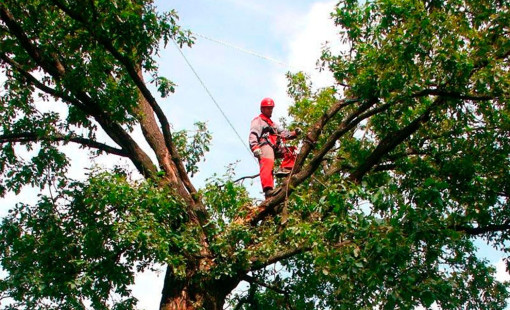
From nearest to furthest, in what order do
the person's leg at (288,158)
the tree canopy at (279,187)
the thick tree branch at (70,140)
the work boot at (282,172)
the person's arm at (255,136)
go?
the tree canopy at (279,187) → the person's arm at (255,136) → the thick tree branch at (70,140) → the work boot at (282,172) → the person's leg at (288,158)

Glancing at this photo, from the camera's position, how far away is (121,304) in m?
8.54

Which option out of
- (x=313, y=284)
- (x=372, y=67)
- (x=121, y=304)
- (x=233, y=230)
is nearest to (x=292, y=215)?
(x=233, y=230)

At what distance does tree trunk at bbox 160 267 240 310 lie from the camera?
25.9 feet

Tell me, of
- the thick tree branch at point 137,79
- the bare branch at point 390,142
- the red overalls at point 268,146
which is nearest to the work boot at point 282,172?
the red overalls at point 268,146

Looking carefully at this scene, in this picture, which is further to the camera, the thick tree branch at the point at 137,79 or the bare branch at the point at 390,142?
the bare branch at the point at 390,142

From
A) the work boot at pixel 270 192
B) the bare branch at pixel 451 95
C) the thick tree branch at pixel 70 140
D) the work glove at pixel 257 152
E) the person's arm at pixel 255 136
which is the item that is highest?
the thick tree branch at pixel 70 140

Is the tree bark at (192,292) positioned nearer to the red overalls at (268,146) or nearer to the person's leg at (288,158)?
the red overalls at (268,146)

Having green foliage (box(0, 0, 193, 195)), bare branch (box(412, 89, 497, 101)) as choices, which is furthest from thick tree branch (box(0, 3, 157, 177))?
bare branch (box(412, 89, 497, 101))

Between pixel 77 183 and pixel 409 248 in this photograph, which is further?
pixel 77 183

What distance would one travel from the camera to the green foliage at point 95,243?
7461mm

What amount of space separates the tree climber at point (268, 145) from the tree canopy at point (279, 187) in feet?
1.34

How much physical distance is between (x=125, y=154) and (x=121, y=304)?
208 cm

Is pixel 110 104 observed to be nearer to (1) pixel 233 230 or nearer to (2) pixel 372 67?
(1) pixel 233 230

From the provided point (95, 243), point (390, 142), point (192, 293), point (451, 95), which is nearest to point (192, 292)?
point (192, 293)
